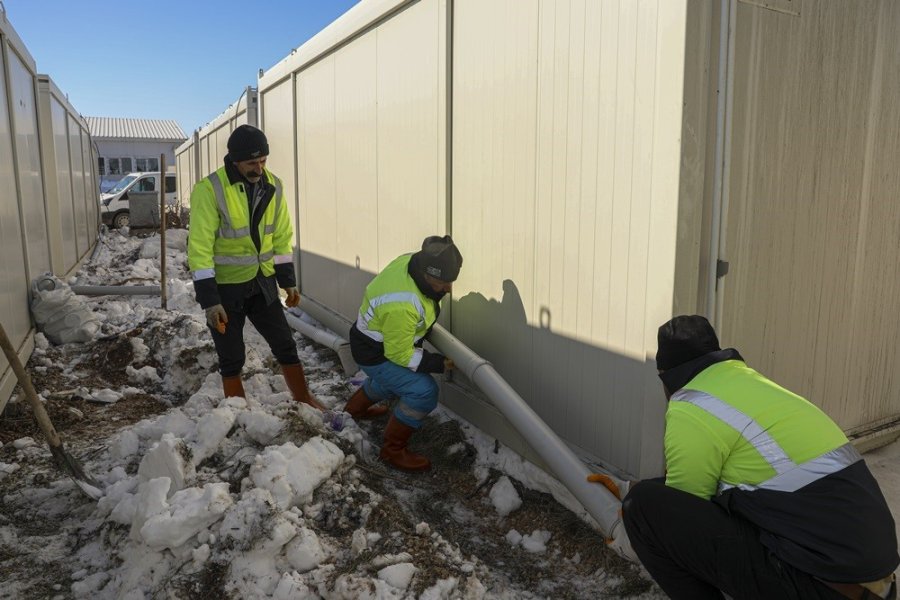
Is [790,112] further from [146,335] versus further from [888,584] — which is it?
[146,335]

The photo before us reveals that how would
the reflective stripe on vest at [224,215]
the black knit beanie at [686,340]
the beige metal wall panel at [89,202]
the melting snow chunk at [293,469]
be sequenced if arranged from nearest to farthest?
the black knit beanie at [686,340], the melting snow chunk at [293,469], the reflective stripe on vest at [224,215], the beige metal wall panel at [89,202]

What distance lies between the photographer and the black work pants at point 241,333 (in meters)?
4.43

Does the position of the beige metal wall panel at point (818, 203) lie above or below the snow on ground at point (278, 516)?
above

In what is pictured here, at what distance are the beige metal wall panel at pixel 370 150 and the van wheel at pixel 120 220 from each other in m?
15.2

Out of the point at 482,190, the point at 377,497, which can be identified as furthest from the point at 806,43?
the point at 377,497

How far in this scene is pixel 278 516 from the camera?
2.92m

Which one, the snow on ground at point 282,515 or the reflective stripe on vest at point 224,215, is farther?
the reflective stripe on vest at point 224,215

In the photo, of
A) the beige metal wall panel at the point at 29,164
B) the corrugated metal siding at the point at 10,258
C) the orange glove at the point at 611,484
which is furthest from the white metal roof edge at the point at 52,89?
the orange glove at the point at 611,484

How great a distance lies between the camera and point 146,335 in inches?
253

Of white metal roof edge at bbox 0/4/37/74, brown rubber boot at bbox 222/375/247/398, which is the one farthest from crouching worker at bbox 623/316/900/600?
white metal roof edge at bbox 0/4/37/74

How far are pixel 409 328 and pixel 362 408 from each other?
96 centimetres

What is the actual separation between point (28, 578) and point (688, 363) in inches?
116

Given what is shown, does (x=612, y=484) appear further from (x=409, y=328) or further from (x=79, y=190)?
(x=79, y=190)

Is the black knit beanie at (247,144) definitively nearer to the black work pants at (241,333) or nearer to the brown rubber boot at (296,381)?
the black work pants at (241,333)
